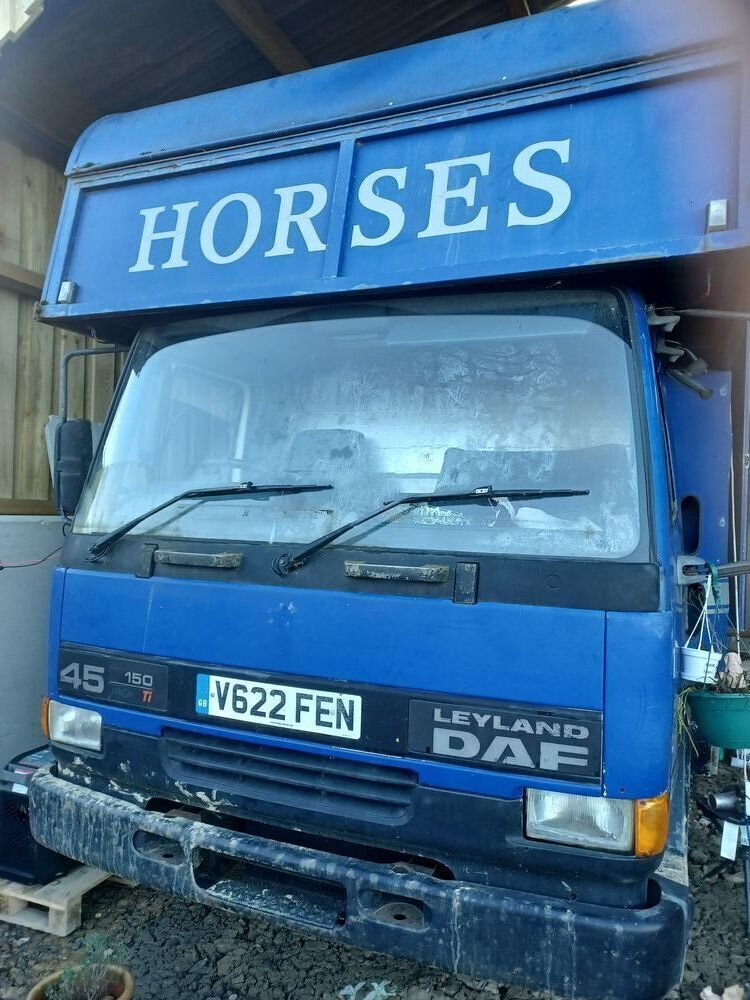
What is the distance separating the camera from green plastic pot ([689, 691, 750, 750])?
2.49 m

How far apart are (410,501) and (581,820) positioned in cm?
103

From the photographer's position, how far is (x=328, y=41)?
Result: 4.86 meters

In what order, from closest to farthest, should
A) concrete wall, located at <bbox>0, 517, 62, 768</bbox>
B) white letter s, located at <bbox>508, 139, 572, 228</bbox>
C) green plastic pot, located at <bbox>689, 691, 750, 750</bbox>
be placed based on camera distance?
white letter s, located at <bbox>508, 139, 572, 228</bbox> < green plastic pot, located at <bbox>689, 691, 750, 750</bbox> < concrete wall, located at <bbox>0, 517, 62, 768</bbox>

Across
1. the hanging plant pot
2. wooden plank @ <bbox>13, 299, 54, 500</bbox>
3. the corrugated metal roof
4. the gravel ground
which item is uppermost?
the corrugated metal roof

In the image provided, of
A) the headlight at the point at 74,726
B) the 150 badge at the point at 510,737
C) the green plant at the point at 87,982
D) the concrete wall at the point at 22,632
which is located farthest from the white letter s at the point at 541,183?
the concrete wall at the point at 22,632


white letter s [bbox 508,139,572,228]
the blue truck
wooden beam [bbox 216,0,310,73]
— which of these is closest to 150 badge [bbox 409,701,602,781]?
the blue truck

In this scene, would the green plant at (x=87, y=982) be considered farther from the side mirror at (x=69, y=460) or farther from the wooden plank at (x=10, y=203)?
the wooden plank at (x=10, y=203)

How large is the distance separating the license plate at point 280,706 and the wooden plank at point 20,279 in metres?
3.22

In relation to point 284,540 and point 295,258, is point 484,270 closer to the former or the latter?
point 295,258

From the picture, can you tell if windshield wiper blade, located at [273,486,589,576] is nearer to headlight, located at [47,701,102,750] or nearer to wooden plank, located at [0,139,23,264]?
headlight, located at [47,701,102,750]

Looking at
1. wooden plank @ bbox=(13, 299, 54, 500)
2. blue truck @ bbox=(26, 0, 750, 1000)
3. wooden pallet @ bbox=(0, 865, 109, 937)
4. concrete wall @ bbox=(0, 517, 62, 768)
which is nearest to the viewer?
blue truck @ bbox=(26, 0, 750, 1000)

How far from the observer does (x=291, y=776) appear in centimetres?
228

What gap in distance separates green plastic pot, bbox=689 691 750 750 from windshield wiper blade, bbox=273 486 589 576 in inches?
40.5

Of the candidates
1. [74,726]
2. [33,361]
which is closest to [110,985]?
[74,726]
